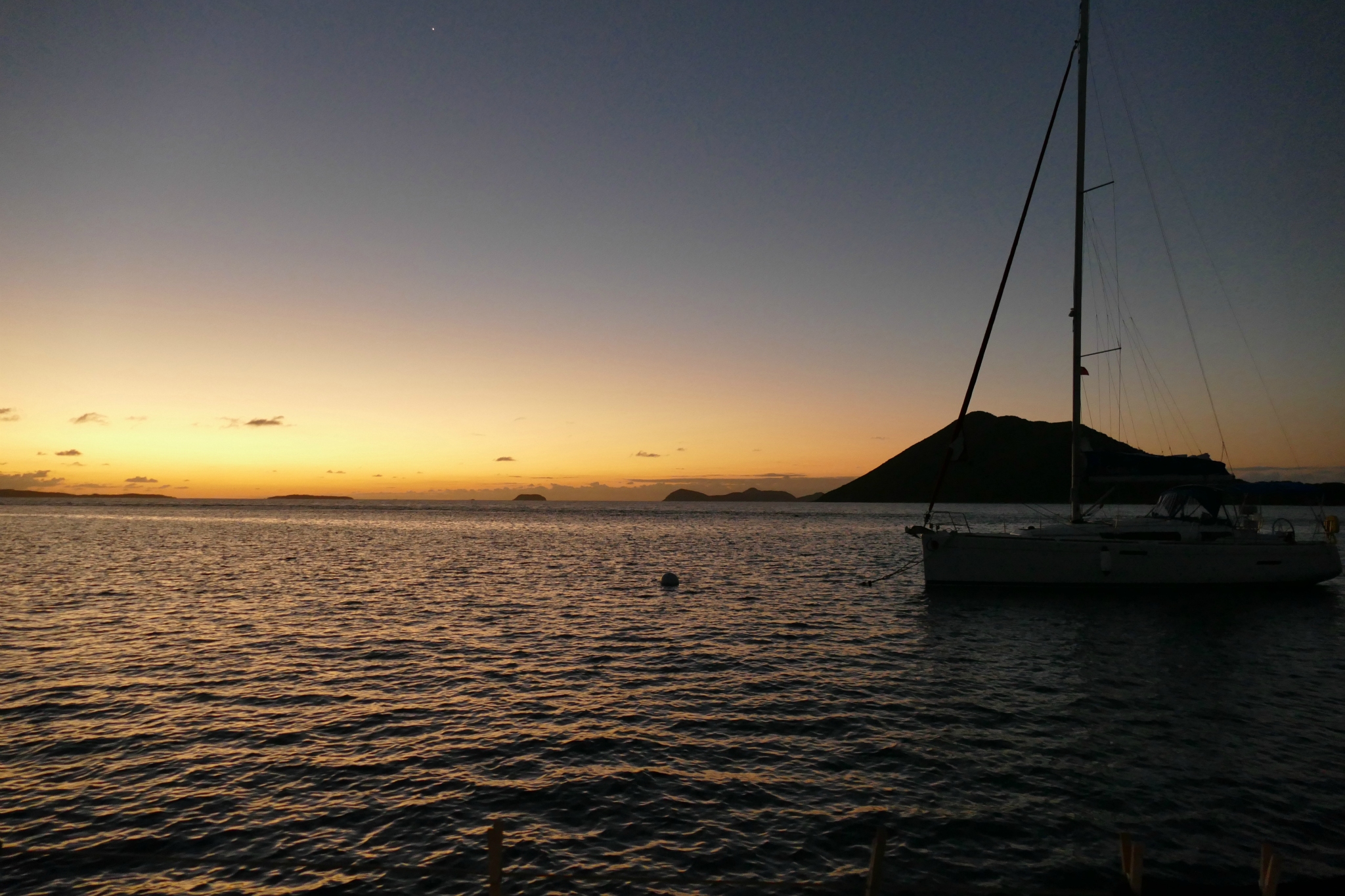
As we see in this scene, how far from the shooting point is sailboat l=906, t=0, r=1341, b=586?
31.7m

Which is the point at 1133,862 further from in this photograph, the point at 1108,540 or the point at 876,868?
the point at 1108,540

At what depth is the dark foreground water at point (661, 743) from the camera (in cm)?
996

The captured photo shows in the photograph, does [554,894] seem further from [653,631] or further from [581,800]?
[653,631]

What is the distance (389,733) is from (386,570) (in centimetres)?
3726

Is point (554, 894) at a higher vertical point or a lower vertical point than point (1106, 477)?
lower

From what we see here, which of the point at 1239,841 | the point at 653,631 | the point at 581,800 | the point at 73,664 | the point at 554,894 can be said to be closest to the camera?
the point at 554,894

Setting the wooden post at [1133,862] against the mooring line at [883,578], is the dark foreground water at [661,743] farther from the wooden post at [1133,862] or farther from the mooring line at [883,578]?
the mooring line at [883,578]

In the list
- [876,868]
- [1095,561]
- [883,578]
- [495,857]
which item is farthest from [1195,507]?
[495,857]

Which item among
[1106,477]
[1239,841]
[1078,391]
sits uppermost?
[1078,391]

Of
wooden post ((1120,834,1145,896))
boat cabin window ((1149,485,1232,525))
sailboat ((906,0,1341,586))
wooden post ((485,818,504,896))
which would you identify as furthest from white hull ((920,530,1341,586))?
wooden post ((485,818,504,896))

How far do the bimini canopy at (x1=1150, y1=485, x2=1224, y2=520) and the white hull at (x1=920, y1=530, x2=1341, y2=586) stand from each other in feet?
5.83

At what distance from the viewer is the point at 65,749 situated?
14.2 meters

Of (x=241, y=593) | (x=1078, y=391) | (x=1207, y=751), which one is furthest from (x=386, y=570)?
(x=1207, y=751)

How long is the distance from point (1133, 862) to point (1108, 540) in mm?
28894
